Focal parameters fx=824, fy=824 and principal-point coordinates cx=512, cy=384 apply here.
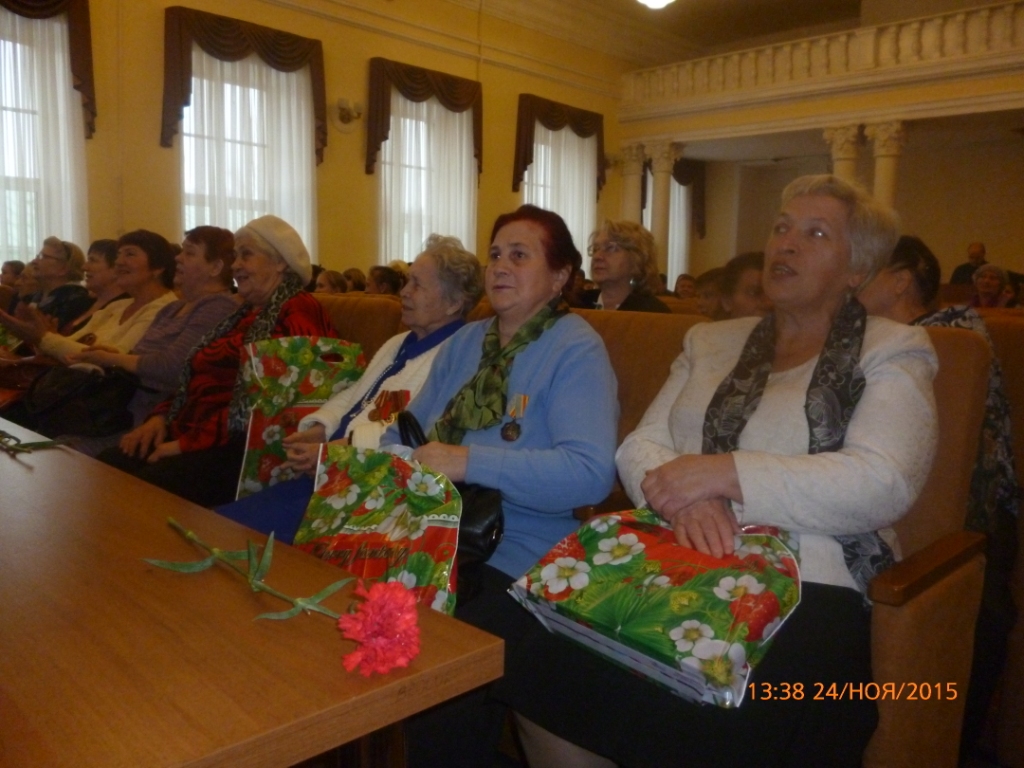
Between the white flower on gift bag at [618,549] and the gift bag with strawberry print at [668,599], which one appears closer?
the gift bag with strawberry print at [668,599]

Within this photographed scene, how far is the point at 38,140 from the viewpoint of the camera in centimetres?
649

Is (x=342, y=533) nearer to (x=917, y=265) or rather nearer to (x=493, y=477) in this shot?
Result: (x=493, y=477)

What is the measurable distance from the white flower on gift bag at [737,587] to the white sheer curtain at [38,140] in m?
6.85

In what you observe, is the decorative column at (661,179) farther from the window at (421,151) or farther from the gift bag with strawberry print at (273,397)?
the gift bag with strawberry print at (273,397)

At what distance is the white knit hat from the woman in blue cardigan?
923mm

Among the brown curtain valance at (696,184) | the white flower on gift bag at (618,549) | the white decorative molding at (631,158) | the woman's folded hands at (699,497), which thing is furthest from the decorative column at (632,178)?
the white flower on gift bag at (618,549)

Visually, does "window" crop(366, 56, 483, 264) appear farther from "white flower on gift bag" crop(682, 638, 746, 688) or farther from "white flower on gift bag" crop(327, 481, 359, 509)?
"white flower on gift bag" crop(682, 638, 746, 688)

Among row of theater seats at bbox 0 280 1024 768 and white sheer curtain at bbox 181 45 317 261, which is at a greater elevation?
white sheer curtain at bbox 181 45 317 261

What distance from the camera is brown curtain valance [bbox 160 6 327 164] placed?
695 centimetres

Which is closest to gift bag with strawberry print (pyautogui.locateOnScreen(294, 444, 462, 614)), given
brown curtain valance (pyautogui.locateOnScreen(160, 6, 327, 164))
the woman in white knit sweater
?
the woman in white knit sweater

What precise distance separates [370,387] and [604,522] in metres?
1.10

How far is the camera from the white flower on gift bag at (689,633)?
1043mm

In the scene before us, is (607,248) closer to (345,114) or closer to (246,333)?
(246,333)

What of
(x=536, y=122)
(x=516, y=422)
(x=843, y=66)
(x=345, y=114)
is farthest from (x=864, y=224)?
(x=536, y=122)
